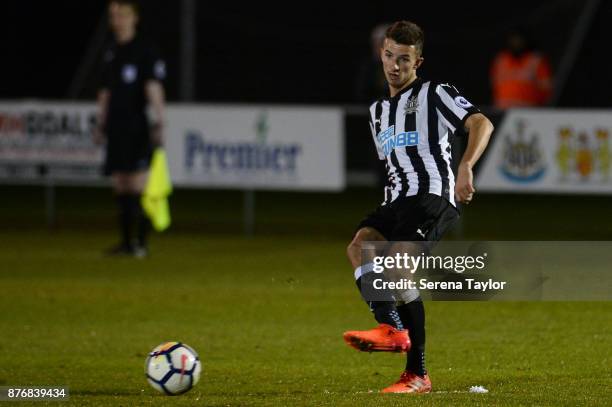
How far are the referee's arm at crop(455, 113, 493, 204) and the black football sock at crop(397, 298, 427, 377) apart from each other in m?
0.63

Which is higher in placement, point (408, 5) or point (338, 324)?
point (408, 5)

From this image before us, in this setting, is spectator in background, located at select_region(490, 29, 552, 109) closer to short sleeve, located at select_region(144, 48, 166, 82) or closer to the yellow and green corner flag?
the yellow and green corner flag

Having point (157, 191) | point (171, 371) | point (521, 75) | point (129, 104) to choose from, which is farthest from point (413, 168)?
point (521, 75)

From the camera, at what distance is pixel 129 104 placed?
13.3m

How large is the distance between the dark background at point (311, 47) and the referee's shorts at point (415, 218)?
1390 centimetres

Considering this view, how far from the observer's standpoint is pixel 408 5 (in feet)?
73.0

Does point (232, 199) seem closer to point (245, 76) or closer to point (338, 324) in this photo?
point (245, 76)

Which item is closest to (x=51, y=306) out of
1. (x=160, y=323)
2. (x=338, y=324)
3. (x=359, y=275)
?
(x=160, y=323)

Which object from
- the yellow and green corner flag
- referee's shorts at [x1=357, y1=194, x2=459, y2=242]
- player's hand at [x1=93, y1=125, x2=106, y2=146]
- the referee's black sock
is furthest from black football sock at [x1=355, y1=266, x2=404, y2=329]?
player's hand at [x1=93, y1=125, x2=106, y2=146]

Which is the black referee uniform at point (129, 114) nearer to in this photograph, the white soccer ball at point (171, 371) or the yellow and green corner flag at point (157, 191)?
the yellow and green corner flag at point (157, 191)

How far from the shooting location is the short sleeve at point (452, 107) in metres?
6.89

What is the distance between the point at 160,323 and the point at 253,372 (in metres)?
2.02

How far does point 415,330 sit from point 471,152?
0.96m

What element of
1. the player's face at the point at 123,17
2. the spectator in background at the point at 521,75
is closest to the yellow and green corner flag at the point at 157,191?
Result: the player's face at the point at 123,17
